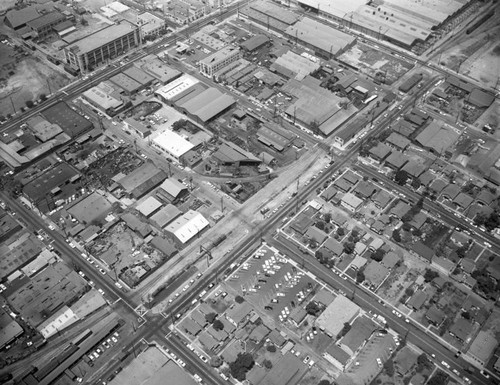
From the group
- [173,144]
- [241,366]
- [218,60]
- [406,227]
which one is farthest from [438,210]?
[218,60]

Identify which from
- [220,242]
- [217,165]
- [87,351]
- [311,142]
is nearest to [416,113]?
[311,142]

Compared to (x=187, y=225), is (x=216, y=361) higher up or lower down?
lower down

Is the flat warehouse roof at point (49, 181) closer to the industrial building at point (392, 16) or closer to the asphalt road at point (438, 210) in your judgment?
the asphalt road at point (438, 210)

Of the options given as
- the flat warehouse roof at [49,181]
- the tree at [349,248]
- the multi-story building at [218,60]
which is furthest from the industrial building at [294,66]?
the flat warehouse roof at [49,181]

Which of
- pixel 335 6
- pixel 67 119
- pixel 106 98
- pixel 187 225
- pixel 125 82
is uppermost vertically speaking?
pixel 335 6

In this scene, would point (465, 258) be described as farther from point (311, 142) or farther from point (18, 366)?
point (18, 366)

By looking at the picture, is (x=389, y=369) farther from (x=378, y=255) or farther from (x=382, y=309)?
(x=378, y=255)
